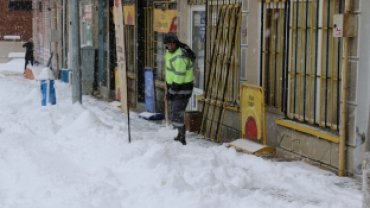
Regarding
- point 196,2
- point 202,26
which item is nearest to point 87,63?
point 196,2

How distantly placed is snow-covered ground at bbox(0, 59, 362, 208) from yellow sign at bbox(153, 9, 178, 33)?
10.7 feet

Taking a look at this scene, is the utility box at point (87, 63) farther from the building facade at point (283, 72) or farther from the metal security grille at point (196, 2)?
the metal security grille at point (196, 2)

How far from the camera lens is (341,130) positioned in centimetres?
944

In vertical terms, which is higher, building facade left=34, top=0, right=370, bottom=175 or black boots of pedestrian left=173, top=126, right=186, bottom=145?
building facade left=34, top=0, right=370, bottom=175

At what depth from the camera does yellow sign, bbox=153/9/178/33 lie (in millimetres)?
15552

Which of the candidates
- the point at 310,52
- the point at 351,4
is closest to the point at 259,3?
the point at 310,52

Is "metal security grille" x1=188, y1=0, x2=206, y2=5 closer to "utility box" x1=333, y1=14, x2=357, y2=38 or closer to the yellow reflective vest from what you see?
the yellow reflective vest

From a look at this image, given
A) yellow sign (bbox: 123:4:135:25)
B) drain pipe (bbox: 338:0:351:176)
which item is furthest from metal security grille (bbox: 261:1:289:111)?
yellow sign (bbox: 123:4:135:25)

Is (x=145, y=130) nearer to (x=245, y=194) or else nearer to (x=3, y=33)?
(x=245, y=194)

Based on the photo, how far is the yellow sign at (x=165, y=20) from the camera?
15.6 metres

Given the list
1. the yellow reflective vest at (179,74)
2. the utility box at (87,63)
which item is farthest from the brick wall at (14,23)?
the yellow reflective vest at (179,74)

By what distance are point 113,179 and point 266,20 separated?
13.5 feet

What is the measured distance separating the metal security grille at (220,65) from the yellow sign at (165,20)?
195cm

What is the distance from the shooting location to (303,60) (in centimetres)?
1066
